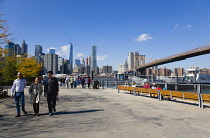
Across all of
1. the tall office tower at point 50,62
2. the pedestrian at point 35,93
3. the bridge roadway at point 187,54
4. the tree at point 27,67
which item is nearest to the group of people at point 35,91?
the pedestrian at point 35,93

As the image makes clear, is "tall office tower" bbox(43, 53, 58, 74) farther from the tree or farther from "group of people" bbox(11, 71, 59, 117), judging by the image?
"group of people" bbox(11, 71, 59, 117)

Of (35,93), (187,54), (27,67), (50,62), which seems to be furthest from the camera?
(50,62)

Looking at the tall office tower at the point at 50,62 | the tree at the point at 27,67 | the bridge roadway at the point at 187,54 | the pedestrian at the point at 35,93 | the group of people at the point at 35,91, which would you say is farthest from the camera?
the tall office tower at the point at 50,62

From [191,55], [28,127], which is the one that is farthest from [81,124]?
[191,55]

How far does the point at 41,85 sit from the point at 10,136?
9.72ft

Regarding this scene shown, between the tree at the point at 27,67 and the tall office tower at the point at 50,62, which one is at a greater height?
the tall office tower at the point at 50,62

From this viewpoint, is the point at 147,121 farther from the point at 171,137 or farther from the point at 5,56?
the point at 5,56

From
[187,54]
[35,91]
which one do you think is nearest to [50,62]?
[187,54]

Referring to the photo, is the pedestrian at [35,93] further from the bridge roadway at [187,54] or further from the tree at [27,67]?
the bridge roadway at [187,54]

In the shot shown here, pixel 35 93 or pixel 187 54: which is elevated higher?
pixel 187 54

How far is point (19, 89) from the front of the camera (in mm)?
6508

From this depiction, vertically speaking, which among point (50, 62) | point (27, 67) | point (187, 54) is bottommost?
point (27, 67)

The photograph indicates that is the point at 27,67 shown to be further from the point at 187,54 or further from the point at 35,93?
the point at 187,54

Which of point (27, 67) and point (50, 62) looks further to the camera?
point (50, 62)
